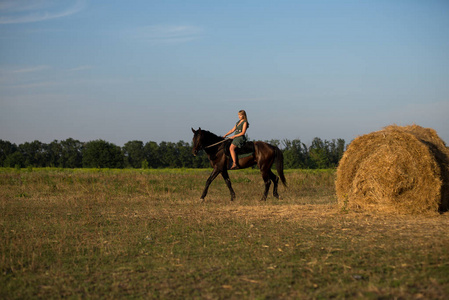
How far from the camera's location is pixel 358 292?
159 inches

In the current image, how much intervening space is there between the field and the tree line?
29101mm

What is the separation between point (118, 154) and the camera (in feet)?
169

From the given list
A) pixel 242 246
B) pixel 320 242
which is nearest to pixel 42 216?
pixel 242 246

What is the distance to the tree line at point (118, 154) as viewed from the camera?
163ft

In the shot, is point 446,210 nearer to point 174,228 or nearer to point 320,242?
point 320,242

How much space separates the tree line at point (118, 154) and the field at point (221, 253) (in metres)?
29.1

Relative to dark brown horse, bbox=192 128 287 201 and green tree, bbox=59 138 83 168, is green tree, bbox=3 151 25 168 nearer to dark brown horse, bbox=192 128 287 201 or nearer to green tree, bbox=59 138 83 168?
green tree, bbox=59 138 83 168

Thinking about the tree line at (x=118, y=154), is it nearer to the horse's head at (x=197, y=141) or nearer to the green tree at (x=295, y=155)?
the green tree at (x=295, y=155)

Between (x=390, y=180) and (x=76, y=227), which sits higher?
(x=390, y=180)

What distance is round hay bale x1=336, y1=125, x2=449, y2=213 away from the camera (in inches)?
349

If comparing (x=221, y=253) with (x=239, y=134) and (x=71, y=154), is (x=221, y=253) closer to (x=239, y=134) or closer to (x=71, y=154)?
(x=239, y=134)

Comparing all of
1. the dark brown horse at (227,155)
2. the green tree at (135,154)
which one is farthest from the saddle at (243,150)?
the green tree at (135,154)

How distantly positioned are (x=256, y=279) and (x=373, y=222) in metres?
4.60

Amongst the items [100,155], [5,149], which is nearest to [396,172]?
[100,155]
